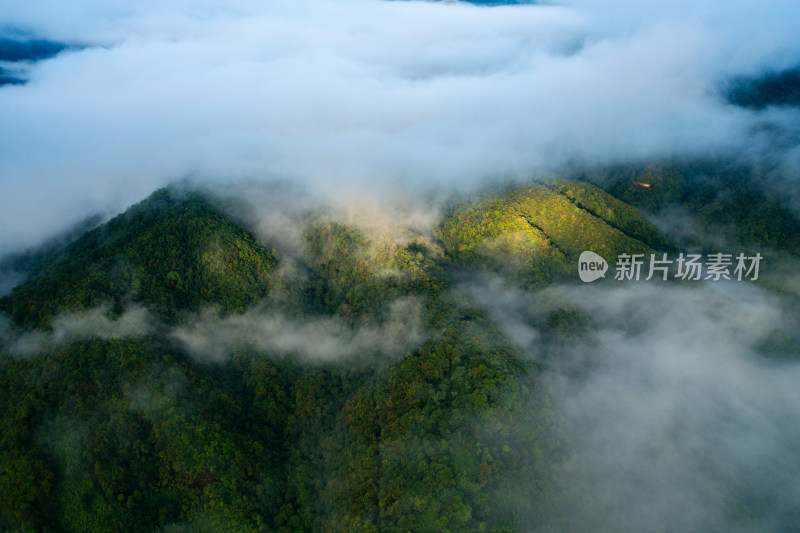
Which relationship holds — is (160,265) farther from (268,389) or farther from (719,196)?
(719,196)

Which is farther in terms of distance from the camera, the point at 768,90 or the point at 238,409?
the point at 768,90

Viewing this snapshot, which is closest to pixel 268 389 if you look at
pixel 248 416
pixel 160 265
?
pixel 248 416

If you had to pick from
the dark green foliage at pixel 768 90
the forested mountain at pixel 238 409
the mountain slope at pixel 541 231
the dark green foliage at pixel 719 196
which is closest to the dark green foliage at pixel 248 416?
the forested mountain at pixel 238 409

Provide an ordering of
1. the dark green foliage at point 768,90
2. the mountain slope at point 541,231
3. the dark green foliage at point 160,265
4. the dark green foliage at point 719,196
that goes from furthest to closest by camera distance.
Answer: the dark green foliage at point 768,90, the dark green foliage at point 719,196, the mountain slope at point 541,231, the dark green foliage at point 160,265

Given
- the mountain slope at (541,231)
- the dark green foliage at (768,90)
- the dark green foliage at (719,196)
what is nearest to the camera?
the mountain slope at (541,231)

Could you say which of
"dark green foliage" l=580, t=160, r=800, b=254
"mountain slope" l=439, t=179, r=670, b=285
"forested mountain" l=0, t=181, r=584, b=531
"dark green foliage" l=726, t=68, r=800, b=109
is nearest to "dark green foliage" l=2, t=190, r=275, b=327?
"forested mountain" l=0, t=181, r=584, b=531

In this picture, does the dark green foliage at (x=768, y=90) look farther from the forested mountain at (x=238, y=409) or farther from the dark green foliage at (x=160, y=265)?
the dark green foliage at (x=160, y=265)

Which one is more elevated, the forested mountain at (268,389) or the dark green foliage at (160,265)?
the dark green foliage at (160,265)

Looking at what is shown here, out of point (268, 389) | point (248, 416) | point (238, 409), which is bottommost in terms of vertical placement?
point (248, 416)


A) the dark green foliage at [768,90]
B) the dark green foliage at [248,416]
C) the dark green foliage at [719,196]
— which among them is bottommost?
the dark green foliage at [248,416]
